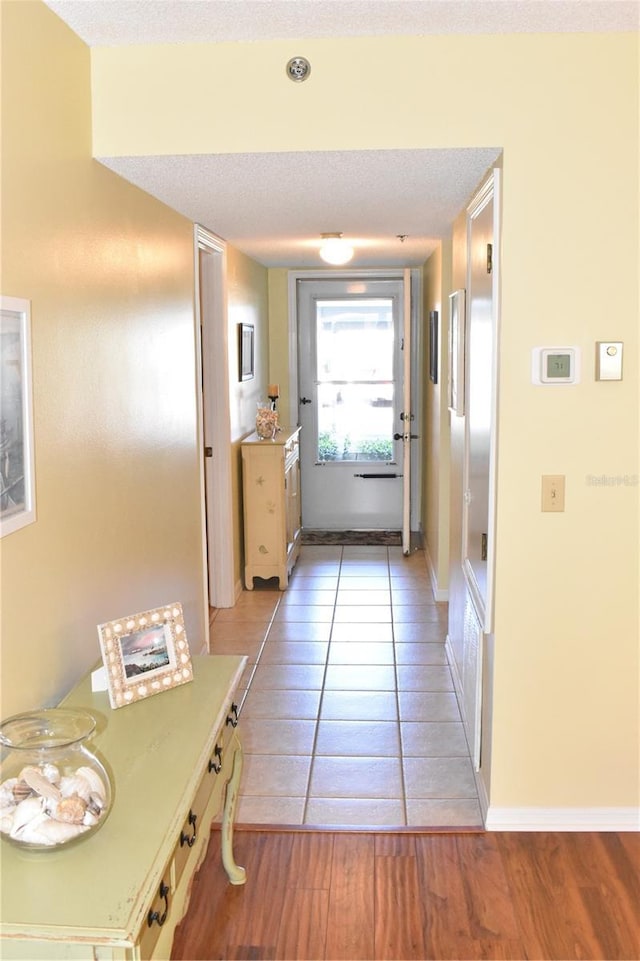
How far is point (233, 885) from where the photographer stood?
8.96 feet

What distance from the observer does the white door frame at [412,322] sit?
23.7ft

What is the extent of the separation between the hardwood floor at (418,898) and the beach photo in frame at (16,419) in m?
1.28

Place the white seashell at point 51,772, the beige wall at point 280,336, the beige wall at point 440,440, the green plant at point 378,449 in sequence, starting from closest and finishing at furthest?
1. the white seashell at point 51,772
2. the beige wall at point 440,440
3. the beige wall at point 280,336
4. the green plant at point 378,449

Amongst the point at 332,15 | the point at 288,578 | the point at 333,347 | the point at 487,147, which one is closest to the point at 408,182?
the point at 487,147

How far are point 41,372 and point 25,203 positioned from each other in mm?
414

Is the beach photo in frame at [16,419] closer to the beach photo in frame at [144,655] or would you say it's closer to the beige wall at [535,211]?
the beach photo in frame at [144,655]

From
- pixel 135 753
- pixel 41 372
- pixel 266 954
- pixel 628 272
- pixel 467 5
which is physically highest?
pixel 467 5

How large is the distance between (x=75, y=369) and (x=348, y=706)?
2.13 metres

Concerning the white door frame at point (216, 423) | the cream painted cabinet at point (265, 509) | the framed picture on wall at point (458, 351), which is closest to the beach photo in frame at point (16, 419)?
the framed picture on wall at point (458, 351)

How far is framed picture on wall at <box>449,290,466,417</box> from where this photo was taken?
3973 mm

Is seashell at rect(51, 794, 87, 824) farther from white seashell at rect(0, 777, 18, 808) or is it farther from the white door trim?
the white door trim

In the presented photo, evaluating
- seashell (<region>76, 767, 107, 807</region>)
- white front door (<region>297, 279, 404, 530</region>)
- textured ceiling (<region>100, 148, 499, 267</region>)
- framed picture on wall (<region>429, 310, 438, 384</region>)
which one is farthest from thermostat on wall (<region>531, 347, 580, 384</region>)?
white front door (<region>297, 279, 404, 530</region>)

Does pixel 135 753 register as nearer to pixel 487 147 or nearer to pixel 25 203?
pixel 25 203

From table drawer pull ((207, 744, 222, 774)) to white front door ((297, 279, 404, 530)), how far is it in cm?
520
